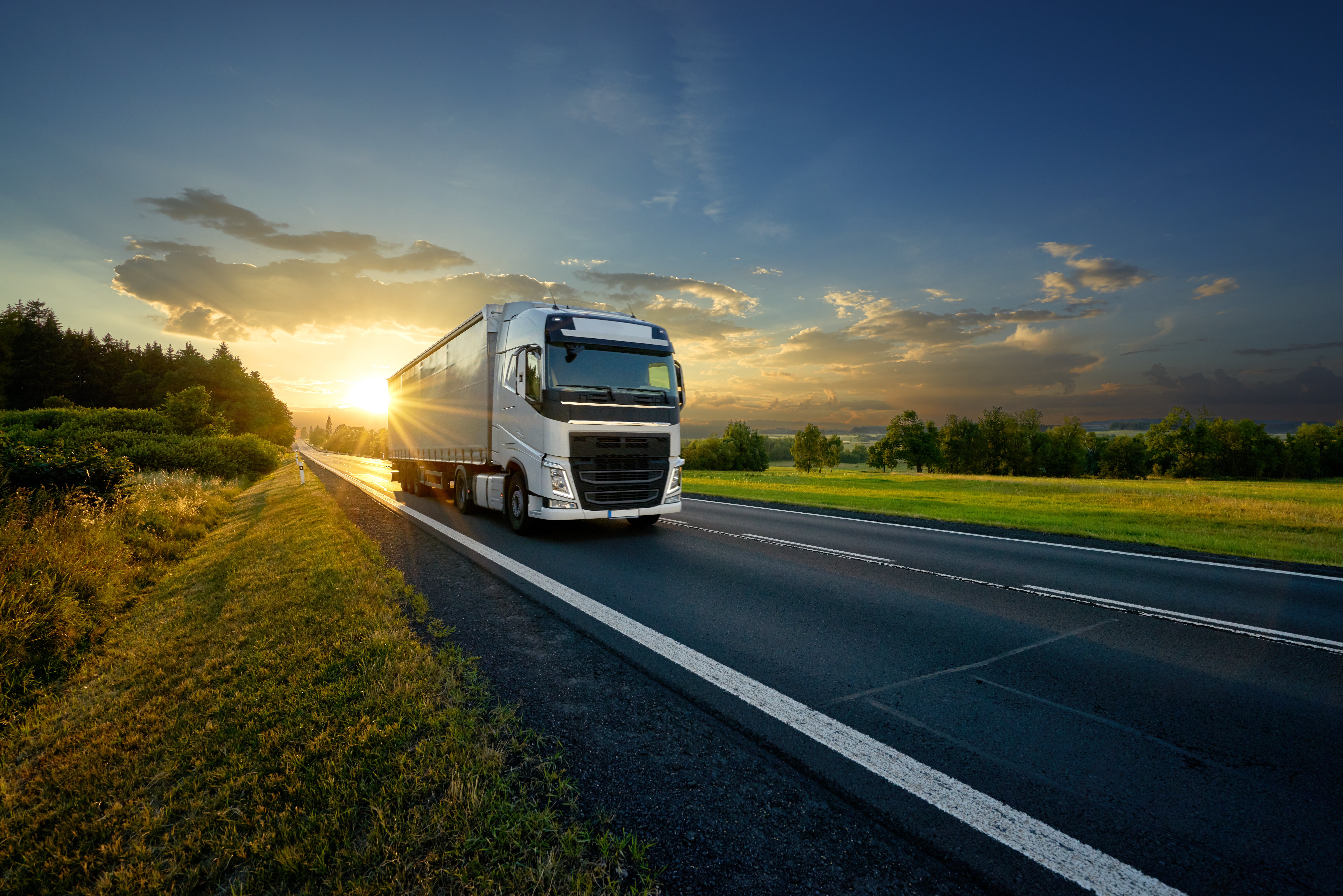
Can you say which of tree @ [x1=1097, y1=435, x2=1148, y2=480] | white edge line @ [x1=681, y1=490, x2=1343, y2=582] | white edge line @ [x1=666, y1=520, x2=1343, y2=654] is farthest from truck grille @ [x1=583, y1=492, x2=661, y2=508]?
tree @ [x1=1097, y1=435, x2=1148, y2=480]

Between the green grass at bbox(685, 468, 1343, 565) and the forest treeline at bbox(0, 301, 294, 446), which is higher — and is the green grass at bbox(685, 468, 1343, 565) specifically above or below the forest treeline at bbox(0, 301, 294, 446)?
below

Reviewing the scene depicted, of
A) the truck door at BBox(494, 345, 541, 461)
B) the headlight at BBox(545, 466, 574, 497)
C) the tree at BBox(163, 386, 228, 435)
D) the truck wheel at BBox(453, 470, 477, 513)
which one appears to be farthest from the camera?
the tree at BBox(163, 386, 228, 435)

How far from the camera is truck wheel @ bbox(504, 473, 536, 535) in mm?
9883

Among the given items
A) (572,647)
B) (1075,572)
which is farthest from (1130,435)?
(572,647)

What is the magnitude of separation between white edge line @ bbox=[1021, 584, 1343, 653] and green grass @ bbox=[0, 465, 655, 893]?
5.74 m

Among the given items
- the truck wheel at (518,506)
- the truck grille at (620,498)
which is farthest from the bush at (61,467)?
the truck grille at (620,498)

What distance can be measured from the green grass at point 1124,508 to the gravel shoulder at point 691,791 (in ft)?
33.5

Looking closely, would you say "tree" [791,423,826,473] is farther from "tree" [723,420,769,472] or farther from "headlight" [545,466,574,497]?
"headlight" [545,466,574,497]

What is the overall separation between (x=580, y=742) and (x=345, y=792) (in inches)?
43.7

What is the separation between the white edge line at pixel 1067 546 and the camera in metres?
7.31

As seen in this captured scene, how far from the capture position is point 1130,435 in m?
92.8

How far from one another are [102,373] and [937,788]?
3402 inches

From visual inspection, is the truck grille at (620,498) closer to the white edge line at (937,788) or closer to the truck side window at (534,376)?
the truck side window at (534,376)

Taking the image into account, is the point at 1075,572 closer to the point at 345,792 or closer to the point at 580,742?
the point at 580,742
